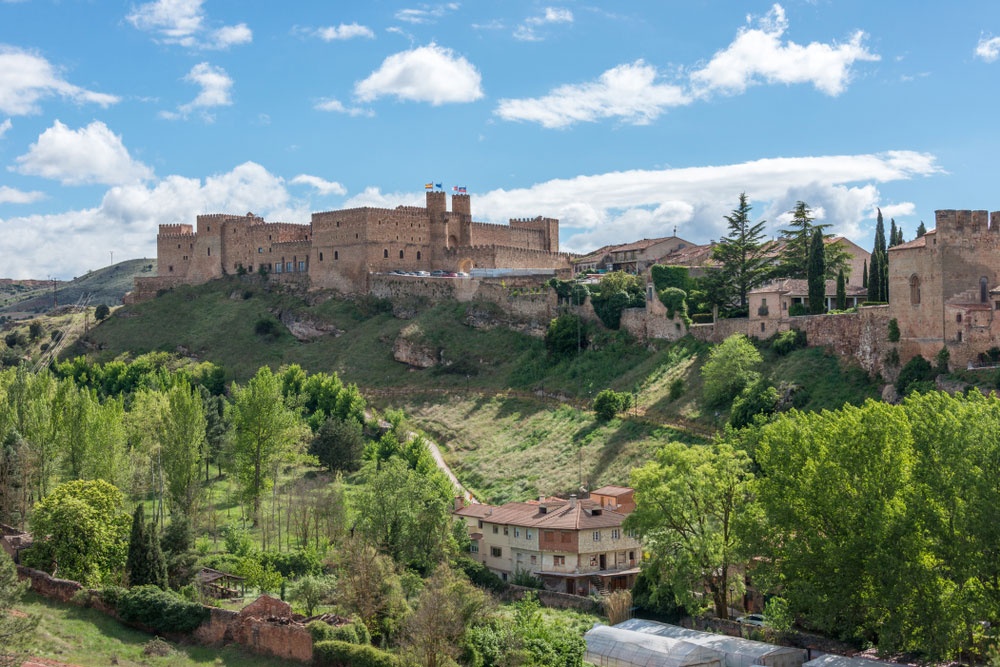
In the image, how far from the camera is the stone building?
45.6 metres

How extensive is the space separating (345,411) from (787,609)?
38894 millimetres

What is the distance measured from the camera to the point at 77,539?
38344mm

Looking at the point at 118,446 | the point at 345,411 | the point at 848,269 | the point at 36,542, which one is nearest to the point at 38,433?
the point at 118,446

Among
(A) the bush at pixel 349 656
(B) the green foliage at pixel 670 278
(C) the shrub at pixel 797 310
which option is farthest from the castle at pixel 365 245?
(A) the bush at pixel 349 656

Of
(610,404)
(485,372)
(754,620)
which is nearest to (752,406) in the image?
(610,404)

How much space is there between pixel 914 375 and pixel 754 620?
14.8m

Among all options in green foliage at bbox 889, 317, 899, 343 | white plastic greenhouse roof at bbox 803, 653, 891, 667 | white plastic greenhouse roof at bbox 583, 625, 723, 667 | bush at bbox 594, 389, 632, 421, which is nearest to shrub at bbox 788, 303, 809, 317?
green foliage at bbox 889, 317, 899, 343

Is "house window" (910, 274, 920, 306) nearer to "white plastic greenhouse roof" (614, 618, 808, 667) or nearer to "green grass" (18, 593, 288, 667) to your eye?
"white plastic greenhouse roof" (614, 618, 808, 667)

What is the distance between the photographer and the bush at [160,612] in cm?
3397

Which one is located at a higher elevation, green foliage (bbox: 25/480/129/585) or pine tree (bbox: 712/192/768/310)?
pine tree (bbox: 712/192/768/310)

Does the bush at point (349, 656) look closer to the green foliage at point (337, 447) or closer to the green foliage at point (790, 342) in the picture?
the green foliage at point (337, 447)

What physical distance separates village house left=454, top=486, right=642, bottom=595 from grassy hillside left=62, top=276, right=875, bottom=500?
5.75m

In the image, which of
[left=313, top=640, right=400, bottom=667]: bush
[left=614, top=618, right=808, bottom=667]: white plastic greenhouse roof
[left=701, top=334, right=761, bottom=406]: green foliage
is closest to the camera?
[left=313, top=640, right=400, bottom=667]: bush

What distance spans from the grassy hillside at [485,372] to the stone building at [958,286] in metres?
4.03
